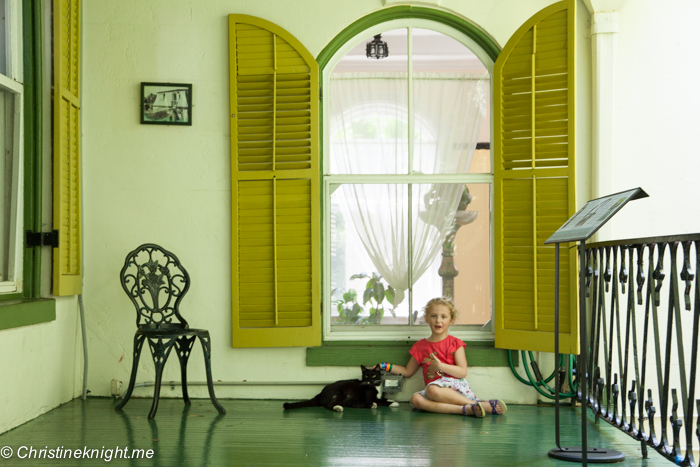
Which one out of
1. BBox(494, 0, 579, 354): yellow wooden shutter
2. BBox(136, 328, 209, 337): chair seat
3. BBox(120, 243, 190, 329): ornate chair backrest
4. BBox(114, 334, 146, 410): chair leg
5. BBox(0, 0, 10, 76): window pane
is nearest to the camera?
BBox(0, 0, 10, 76): window pane

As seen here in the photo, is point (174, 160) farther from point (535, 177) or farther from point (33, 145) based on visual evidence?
point (535, 177)

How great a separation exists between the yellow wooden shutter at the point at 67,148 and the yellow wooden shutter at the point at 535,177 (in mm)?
2864

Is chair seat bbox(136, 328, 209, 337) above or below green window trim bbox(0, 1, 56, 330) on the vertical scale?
below

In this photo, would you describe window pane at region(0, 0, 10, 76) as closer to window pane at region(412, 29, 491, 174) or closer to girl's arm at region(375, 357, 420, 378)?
window pane at region(412, 29, 491, 174)

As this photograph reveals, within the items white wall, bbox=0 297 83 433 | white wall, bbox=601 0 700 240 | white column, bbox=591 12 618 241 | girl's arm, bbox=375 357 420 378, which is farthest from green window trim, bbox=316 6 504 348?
white wall, bbox=0 297 83 433

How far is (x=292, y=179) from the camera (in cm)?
423

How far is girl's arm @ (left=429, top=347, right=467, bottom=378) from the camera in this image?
392cm

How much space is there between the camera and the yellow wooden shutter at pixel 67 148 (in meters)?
3.84

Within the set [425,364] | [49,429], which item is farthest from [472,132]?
[49,429]

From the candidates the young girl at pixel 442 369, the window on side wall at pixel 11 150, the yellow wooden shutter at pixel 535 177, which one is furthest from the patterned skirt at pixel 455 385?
the window on side wall at pixel 11 150

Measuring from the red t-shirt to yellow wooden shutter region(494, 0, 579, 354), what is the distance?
0.32 metres

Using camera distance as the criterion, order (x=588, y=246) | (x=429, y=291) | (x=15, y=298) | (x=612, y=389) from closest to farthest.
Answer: (x=612, y=389), (x=588, y=246), (x=15, y=298), (x=429, y=291)

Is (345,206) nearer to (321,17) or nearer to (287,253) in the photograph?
(287,253)

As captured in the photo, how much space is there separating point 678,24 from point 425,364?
2.92 m
